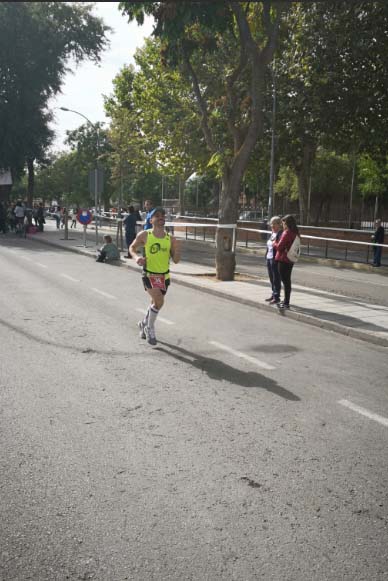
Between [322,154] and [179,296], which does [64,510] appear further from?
[322,154]

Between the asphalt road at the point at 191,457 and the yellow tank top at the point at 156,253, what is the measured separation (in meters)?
1.01

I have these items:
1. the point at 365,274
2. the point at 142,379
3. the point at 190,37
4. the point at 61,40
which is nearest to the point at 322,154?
the point at 61,40

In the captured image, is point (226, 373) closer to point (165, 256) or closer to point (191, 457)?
point (165, 256)

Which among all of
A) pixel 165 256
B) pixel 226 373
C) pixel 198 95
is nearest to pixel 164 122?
pixel 198 95

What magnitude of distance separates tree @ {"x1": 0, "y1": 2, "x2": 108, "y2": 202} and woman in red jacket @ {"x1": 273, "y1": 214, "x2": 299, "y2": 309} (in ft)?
97.5

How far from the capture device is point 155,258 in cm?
779

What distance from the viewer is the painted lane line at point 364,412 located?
500cm

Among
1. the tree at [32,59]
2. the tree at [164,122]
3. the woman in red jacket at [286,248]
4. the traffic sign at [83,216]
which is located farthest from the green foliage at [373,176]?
the woman in red jacket at [286,248]

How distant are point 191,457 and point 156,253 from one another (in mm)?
4051

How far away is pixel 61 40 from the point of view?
119 feet

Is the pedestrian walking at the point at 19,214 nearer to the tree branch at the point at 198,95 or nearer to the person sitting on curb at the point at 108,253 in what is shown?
the person sitting on curb at the point at 108,253

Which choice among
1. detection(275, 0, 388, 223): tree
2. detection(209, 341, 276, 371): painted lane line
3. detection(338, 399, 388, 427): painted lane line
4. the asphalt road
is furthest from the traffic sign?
detection(338, 399, 388, 427): painted lane line

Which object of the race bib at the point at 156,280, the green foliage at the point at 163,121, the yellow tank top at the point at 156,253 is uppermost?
the green foliage at the point at 163,121

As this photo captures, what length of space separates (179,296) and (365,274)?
869cm
